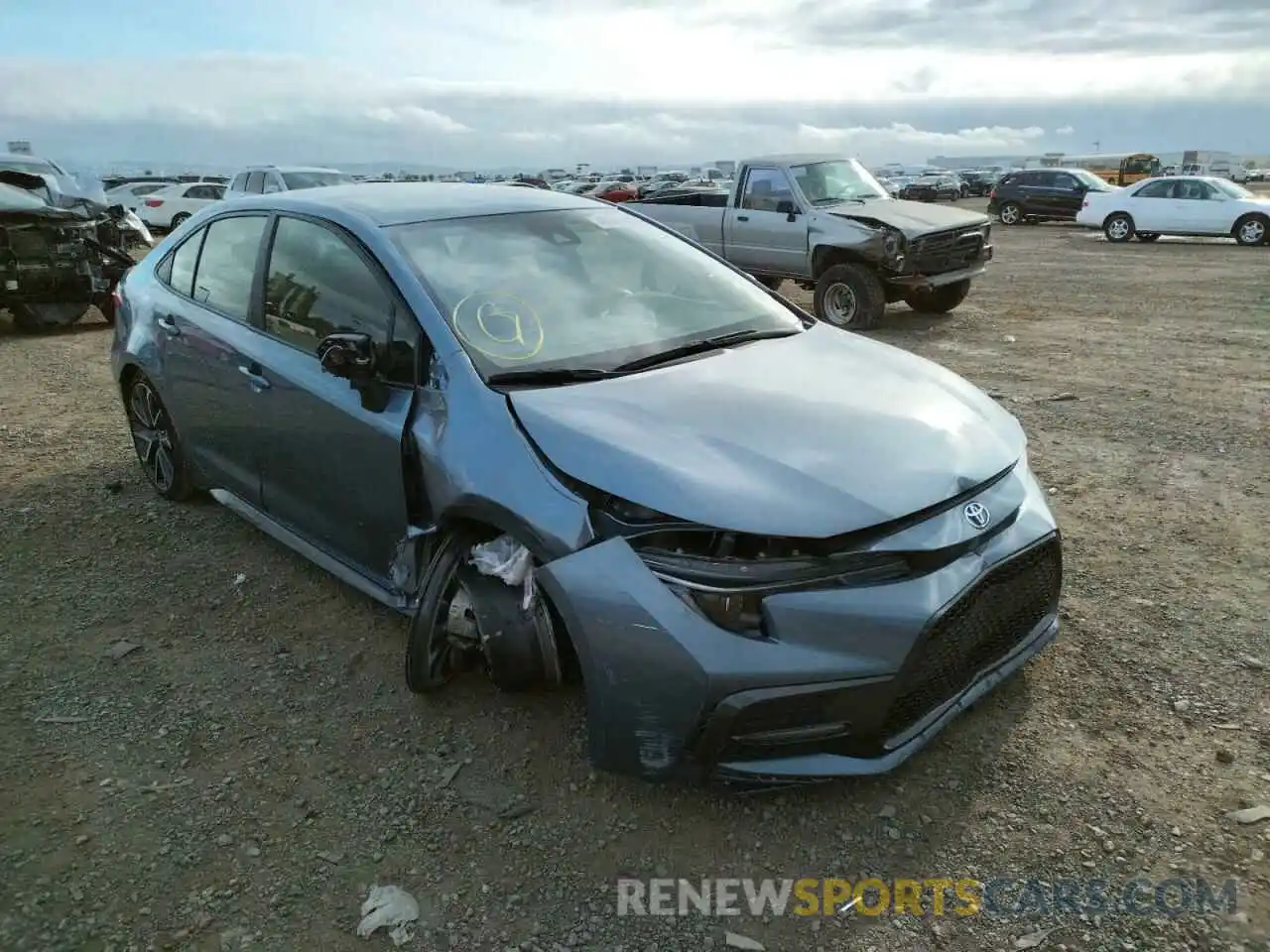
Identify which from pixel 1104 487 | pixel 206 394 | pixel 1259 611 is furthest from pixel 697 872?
pixel 1104 487

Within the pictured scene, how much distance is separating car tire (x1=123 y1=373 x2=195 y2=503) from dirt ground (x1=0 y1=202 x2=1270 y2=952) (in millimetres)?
234

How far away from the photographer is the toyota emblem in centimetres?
258

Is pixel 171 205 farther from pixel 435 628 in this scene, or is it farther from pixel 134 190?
pixel 435 628

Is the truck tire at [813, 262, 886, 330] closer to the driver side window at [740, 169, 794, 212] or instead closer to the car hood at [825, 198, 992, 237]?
the car hood at [825, 198, 992, 237]

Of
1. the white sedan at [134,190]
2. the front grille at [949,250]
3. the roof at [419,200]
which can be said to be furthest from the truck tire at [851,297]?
the white sedan at [134,190]

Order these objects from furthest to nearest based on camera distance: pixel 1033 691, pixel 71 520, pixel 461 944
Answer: pixel 71 520 → pixel 1033 691 → pixel 461 944

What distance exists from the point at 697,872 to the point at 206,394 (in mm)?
2998

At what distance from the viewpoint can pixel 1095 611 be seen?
3.63m

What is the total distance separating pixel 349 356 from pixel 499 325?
1.60 feet

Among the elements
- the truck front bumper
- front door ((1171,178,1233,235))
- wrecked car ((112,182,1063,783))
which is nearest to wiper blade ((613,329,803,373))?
wrecked car ((112,182,1063,783))

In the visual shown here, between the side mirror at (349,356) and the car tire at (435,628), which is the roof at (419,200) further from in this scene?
the car tire at (435,628)

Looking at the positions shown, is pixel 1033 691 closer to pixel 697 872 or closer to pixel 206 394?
pixel 697 872

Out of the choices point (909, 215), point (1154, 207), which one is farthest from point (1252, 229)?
point (909, 215)

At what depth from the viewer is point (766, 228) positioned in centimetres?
1066
